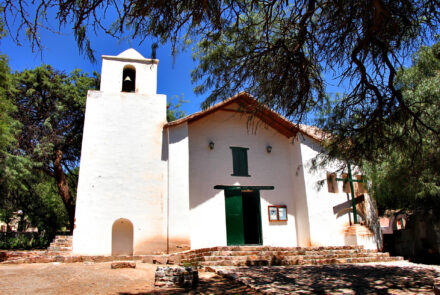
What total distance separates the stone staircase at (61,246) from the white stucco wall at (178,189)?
3.27 meters

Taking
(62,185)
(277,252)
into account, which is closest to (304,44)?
(277,252)

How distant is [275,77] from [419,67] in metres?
6.56

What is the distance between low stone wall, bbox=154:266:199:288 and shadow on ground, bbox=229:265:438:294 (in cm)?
95

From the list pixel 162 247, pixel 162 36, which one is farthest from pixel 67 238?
pixel 162 36

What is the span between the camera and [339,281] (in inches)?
240

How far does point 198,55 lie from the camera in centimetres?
748

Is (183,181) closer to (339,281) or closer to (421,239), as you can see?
(339,281)

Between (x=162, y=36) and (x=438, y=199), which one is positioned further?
(x=438, y=199)

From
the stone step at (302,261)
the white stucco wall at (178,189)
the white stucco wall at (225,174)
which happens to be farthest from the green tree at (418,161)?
the white stucco wall at (178,189)

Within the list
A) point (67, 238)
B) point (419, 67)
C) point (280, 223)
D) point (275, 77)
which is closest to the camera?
point (275, 77)

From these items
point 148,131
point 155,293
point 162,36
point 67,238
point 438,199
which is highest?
point 148,131

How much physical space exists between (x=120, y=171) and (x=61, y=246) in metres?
3.07

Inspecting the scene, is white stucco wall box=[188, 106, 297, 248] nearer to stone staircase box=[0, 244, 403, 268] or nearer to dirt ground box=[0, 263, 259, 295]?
stone staircase box=[0, 244, 403, 268]

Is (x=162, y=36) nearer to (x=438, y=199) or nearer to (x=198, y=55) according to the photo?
(x=198, y=55)
